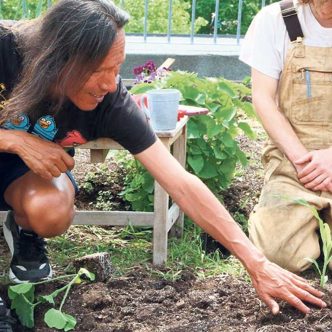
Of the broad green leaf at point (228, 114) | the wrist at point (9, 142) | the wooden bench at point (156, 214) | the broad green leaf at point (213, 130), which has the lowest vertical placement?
the wooden bench at point (156, 214)

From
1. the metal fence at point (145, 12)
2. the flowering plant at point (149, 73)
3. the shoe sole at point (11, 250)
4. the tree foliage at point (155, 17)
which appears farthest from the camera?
the tree foliage at point (155, 17)

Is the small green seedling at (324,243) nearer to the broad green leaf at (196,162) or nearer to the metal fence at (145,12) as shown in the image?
the broad green leaf at (196,162)

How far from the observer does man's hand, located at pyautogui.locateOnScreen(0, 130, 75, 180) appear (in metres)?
3.23

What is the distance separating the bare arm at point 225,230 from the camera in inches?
118

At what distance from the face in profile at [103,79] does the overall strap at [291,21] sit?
1.20m

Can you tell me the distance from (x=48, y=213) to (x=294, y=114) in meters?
1.24

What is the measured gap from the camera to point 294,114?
3945 mm

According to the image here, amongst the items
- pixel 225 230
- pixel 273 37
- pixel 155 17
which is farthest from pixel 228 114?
pixel 155 17

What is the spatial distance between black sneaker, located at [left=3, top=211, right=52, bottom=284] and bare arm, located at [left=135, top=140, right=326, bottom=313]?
28.3 inches

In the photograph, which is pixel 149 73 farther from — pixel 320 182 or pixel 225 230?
pixel 225 230

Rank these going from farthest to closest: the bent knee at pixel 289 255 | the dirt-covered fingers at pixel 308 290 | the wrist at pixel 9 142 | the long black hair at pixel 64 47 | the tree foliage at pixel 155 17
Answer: the tree foliage at pixel 155 17, the bent knee at pixel 289 255, the wrist at pixel 9 142, the dirt-covered fingers at pixel 308 290, the long black hair at pixel 64 47

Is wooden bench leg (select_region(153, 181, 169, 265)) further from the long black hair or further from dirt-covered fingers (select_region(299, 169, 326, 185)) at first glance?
the long black hair

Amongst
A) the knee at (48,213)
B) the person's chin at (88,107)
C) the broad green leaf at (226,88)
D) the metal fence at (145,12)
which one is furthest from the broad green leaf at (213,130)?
the metal fence at (145,12)

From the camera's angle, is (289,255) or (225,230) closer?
(225,230)
